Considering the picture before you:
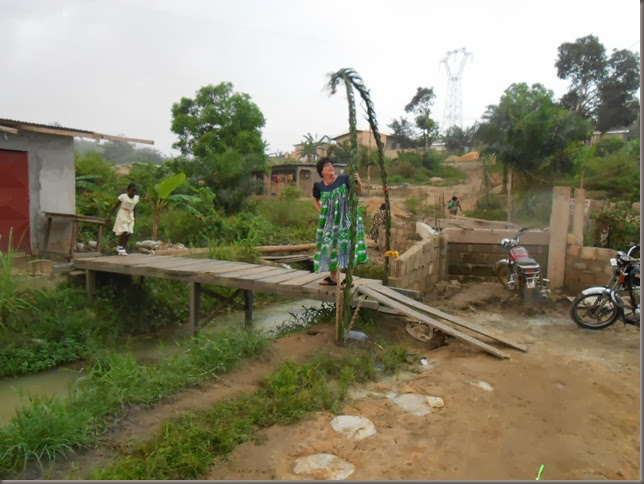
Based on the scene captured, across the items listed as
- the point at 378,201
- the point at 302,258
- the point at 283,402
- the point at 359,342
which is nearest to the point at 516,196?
the point at 378,201

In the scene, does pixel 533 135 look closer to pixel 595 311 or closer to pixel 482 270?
pixel 482 270

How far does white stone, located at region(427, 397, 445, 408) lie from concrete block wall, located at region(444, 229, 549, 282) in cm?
Result: 516

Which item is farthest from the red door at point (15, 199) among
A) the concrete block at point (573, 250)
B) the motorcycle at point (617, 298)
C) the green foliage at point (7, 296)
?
the concrete block at point (573, 250)

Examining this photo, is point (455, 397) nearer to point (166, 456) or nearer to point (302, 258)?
point (166, 456)

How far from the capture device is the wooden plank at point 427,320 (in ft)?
16.3

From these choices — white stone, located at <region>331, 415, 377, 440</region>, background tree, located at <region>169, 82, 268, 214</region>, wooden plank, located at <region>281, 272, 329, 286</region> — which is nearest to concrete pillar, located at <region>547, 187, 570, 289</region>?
wooden plank, located at <region>281, 272, 329, 286</region>

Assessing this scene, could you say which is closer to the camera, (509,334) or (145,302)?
(509,334)

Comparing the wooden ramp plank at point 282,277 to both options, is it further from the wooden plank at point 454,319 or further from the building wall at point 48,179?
the building wall at point 48,179

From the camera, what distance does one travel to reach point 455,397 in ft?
13.1

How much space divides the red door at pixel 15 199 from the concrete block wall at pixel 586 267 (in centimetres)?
916

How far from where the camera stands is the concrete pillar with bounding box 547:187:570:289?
766cm

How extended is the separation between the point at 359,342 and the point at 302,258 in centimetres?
687

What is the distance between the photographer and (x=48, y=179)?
29.5ft

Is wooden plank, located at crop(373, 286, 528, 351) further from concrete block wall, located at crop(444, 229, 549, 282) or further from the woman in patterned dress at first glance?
concrete block wall, located at crop(444, 229, 549, 282)
